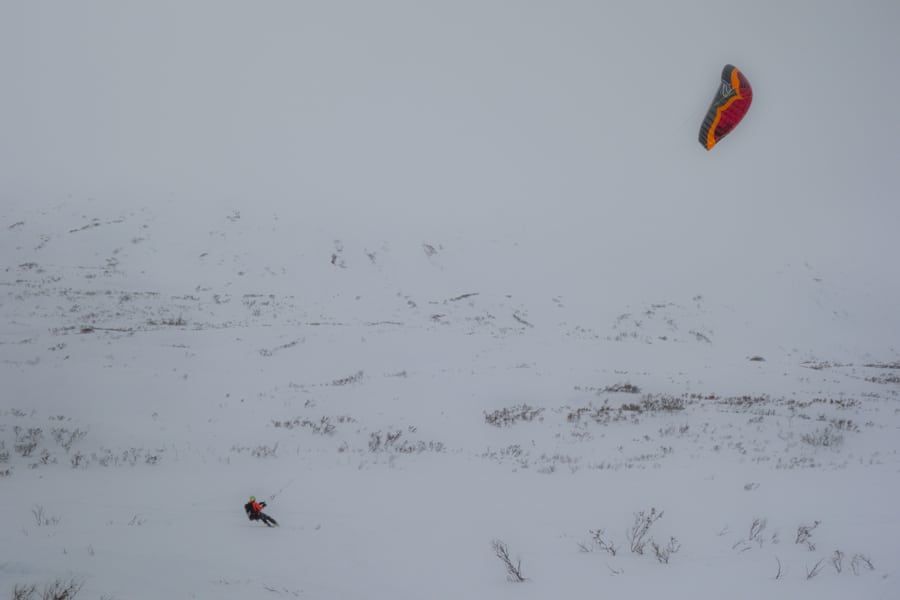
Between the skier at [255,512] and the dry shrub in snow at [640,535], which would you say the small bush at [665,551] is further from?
the skier at [255,512]

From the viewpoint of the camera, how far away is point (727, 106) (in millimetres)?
19156

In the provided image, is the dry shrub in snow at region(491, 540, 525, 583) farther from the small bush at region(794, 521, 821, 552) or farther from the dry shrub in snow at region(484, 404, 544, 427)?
the dry shrub in snow at region(484, 404, 544, 427)

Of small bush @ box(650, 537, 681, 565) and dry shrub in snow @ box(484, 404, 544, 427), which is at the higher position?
small bush @ box(650, 537, 681, 565)

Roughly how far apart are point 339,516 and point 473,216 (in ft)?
159

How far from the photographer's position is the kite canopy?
745 inches

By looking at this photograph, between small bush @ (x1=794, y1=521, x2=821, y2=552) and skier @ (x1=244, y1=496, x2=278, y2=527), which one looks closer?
small bush @ (x1=794, y1=521, x2=821, y2=552)

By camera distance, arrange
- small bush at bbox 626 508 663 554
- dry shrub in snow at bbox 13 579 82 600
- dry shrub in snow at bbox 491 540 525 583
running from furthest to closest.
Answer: small bush at bbox 626 508 663 554 → dry shrub in snow at bbox 491 540 525 583 → dry shrub in snow at bbox 13 579 82 600

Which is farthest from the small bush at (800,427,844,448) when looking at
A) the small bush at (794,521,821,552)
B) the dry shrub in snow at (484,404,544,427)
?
the dry shrub in snow at (484,404,544,427)

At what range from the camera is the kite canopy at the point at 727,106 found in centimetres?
1892

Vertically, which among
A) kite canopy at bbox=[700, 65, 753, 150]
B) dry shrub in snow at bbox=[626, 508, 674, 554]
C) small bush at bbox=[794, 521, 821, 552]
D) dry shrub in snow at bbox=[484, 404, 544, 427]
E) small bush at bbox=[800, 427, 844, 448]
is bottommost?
dry shrub in snow at bbox=[484, 404, 544, 427]

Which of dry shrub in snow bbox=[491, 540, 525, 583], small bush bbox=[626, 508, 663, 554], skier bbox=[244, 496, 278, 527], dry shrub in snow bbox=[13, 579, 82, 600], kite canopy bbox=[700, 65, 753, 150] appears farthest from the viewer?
kite canopy bbox=[700, 65, 753, 150]

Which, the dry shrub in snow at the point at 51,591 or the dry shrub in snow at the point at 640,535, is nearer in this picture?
the dry shrub in snow at the point at 51,591

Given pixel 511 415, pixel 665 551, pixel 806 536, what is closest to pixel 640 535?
pixel 665 551

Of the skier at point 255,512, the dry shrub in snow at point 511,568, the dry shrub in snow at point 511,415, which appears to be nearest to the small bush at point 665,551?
the dry shrub in snow at point 511,568
